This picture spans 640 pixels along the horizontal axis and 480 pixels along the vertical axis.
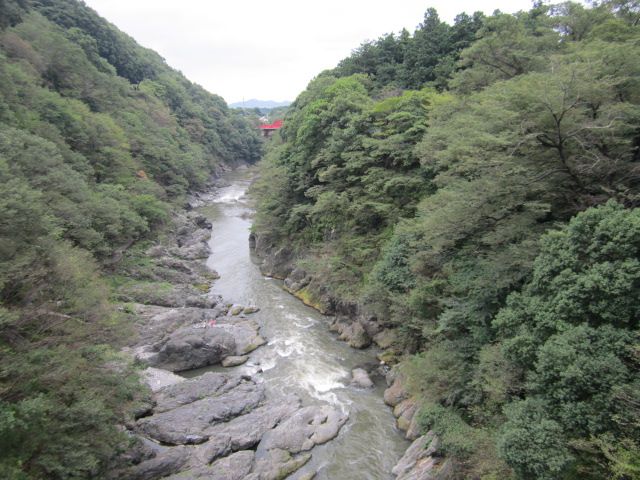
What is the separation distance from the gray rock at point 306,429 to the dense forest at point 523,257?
319 cm

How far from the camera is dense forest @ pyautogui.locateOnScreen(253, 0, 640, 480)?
6.60 metres

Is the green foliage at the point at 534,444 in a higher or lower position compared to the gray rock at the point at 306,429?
higher

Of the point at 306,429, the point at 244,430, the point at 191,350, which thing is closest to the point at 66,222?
the point at 191,350

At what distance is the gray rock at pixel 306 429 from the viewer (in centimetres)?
1134

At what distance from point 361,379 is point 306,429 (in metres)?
3.55

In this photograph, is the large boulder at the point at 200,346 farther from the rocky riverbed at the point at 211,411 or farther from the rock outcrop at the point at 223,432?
the rock outcrop at the point at 223,432

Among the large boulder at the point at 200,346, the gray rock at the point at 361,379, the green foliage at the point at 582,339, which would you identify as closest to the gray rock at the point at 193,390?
the large boulder at the point at 200,346

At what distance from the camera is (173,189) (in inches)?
1543

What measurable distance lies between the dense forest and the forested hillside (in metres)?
9.55

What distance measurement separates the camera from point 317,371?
51.0ft

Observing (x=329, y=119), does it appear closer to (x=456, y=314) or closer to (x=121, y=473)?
(x=456, y=314)

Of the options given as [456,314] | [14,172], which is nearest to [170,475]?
[456,314]

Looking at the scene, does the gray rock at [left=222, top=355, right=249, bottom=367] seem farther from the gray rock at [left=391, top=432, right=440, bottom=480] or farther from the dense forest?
the gray rock at [left=391, top=432, right=440, bottom=480]

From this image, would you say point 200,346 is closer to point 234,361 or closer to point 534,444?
point 234,361
